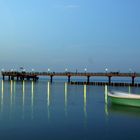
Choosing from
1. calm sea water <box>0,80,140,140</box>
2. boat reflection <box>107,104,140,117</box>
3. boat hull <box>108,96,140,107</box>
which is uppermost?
boat hull <box>108,96,140,107</box>

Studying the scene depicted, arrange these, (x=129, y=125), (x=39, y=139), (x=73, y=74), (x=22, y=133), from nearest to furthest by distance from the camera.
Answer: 1. (x=39, y=139)
2. (x=22, y=133)
3. (x=129, y=125)
4. (x=73, y=74)

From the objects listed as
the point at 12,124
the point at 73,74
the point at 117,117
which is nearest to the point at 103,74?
the point at 73,74

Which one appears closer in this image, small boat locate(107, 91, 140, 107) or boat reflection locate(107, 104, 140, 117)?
boat reflection locate(107, 104, 140, 117)

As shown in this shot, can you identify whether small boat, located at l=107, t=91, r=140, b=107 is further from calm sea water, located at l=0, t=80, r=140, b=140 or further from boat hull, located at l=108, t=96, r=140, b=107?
calm sea water, located at l=0, t=80, r=140, b=140

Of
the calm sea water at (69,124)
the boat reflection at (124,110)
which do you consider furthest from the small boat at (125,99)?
the calm sea water at (69,124)

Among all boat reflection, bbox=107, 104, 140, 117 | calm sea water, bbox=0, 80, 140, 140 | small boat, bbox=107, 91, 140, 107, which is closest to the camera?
calm sea water, bbox=0, 80, 140, 140

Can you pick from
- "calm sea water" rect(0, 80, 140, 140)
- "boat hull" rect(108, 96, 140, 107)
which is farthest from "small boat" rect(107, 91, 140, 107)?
"calm sea water" rect(0, 80, 140, 140)

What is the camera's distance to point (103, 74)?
11025 cm

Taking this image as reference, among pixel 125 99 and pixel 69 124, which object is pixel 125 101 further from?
pixel 69 124

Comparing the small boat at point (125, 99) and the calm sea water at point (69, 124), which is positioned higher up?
the small boat at point (125, 99)

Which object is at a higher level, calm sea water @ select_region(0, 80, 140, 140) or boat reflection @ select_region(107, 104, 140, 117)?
calm sea water @ select_region(0, 80, 140, 140)

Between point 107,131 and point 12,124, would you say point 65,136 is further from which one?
point 12,124

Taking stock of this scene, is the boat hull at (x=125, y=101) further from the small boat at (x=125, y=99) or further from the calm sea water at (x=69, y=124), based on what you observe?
the calm sea water at (x=69, y=124)

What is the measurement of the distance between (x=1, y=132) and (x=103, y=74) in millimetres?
88566
